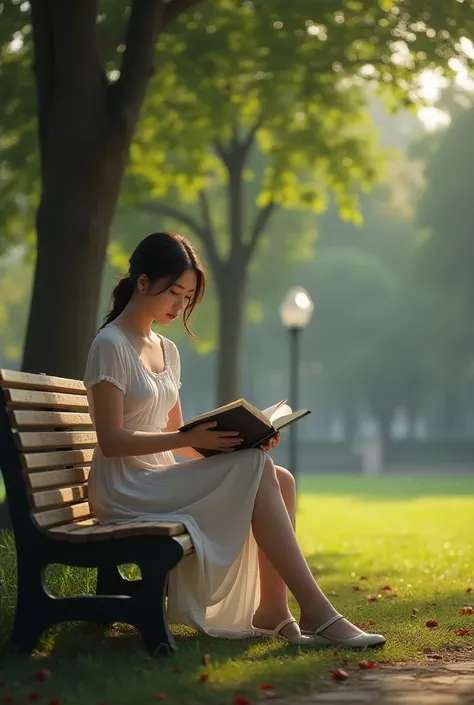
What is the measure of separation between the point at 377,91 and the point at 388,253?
42.5m

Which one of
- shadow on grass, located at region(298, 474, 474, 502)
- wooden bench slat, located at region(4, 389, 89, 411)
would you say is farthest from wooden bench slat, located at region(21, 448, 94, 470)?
shadow on grass, located at region(298, 474, 474, 502)

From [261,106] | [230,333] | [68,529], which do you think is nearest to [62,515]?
[68,529]

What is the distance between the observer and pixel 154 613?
516cm

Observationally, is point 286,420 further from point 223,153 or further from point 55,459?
point 223,153

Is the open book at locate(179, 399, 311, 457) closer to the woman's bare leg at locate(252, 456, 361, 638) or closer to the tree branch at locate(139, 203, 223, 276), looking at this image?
the woman's bare leg at locate(252, 456, 361, 638)

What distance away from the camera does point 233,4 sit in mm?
14828

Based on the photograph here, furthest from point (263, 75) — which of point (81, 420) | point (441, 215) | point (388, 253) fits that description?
point (388, 253)

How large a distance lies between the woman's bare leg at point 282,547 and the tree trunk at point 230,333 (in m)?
15.5

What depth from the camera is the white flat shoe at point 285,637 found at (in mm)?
5570

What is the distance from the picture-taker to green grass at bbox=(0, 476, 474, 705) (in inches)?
184

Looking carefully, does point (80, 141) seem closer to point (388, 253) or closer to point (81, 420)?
point (81, 420)

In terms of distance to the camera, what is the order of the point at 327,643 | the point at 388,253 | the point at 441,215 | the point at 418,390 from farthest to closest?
the point at 388,253, the point at 418,390, the point at 441,215, the point at 327,643

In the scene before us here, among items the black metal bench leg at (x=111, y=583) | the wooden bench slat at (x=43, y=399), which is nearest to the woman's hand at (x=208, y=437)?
the wooden bench slat at (x=43, y=399)

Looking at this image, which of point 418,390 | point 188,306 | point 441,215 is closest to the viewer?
point 188,306
